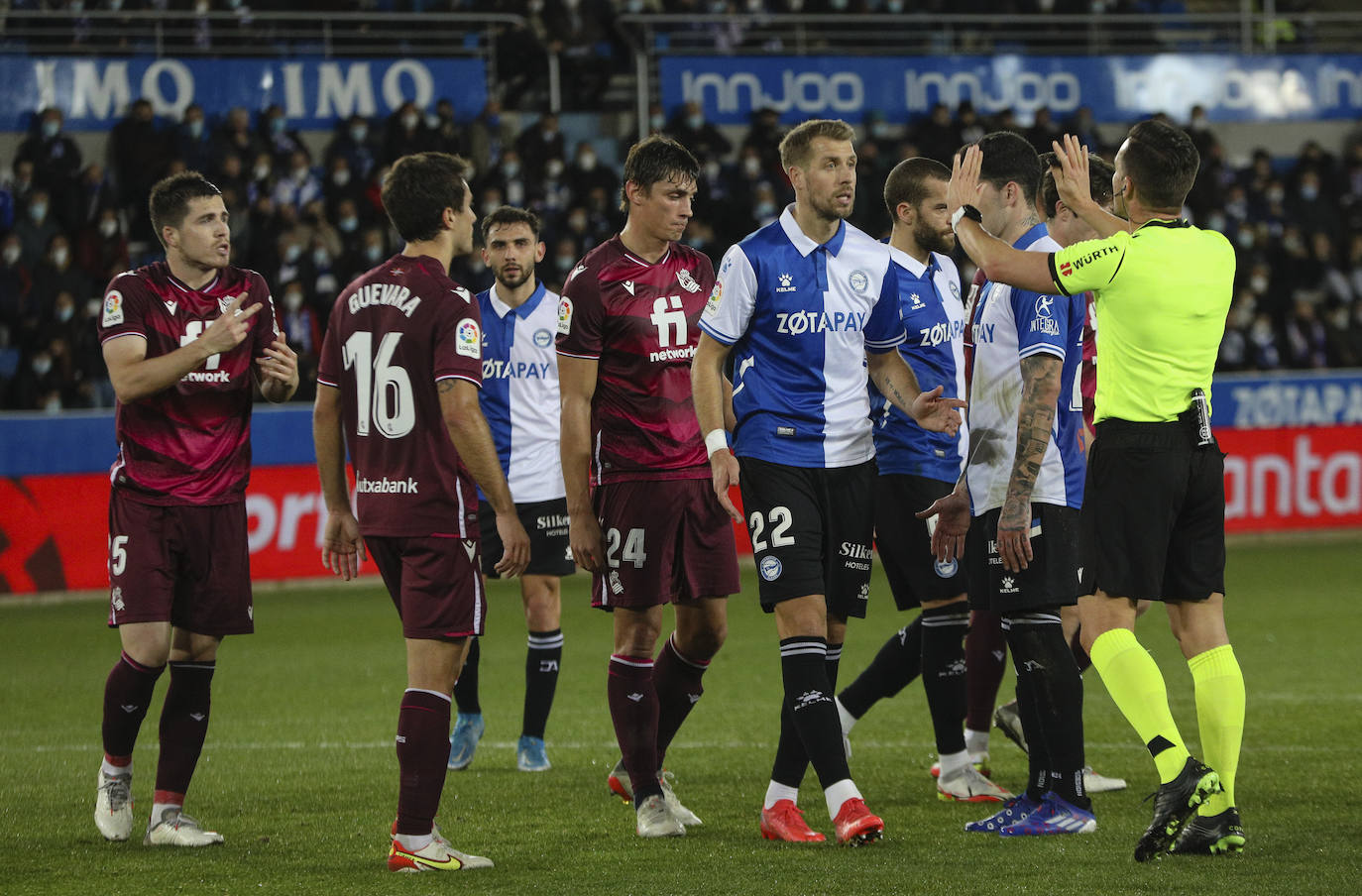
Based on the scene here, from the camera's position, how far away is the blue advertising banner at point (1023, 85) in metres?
21.8

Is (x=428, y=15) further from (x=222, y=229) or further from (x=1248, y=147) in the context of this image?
(x=222, y=229)

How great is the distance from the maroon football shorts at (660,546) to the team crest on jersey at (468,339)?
97 centimetres

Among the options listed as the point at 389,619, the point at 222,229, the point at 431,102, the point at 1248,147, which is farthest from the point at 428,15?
the point at 222,229

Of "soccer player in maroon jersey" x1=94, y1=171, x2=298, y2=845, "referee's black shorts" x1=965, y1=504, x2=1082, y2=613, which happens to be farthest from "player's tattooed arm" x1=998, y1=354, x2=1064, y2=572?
"soccer player in maroon jersey" x1=94, y1=171, x2=298, y2=845

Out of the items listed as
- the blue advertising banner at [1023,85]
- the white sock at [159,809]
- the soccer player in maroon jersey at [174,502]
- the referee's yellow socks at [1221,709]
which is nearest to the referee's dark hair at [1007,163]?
the referee's yellow socks at [1221,709]

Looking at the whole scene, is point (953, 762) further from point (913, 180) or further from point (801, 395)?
point (913, 180)

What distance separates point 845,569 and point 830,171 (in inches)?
56.6

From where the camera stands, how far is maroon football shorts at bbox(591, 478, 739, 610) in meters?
6.10

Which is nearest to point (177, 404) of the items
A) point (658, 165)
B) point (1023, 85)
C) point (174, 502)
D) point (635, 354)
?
point (174, 502)

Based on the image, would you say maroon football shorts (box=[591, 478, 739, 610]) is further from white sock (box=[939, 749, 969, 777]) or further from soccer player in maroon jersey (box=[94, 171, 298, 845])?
soccer player in maroon jersey (box=[94, 171, 298, 845])

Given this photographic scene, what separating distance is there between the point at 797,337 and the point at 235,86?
1562cm

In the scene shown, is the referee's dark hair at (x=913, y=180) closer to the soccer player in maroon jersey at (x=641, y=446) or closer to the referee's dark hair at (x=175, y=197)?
the soccer player in maroon jersey at (x=641, y=446)

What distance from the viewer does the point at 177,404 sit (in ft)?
19.9

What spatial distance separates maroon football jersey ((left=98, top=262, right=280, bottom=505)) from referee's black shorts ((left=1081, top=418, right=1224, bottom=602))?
3080mm
